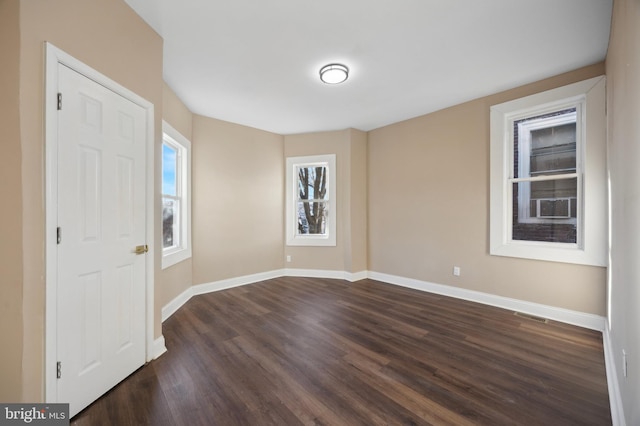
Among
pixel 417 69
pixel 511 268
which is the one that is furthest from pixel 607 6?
pixel 511 268

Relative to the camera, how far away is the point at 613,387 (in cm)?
174

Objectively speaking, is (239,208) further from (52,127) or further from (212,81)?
(52,127)

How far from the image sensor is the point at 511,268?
3.27 metres

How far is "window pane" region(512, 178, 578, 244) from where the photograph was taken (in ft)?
9.65

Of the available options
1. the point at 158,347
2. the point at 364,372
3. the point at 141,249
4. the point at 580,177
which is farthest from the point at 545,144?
the point at 158,347

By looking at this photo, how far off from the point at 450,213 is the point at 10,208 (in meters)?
4.30

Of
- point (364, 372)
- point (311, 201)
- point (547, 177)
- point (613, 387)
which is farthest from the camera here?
point (311, 201)

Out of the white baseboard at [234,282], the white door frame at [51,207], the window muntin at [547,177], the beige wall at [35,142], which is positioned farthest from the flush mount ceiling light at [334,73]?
the white baseboard at [234,282]

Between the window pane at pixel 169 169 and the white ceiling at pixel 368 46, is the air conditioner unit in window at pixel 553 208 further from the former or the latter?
the window pane at pixel 169 169

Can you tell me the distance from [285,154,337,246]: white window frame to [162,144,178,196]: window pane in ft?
6.55

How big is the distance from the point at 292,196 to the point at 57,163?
147 inches

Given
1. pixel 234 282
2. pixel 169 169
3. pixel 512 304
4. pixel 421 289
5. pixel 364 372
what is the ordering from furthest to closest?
1. pixel 234 282
2. pixel 421 289
3. pixel 169 169
4. pixel 512 304
5. pixel 364 372

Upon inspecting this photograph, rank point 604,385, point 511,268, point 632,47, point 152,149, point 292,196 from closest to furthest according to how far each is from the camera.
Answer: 1. point 632,47
2. point 604,385
3. point 152,149
4. point 511,268
5. point 292,196

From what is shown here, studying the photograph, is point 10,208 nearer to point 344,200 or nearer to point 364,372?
point 364,372
